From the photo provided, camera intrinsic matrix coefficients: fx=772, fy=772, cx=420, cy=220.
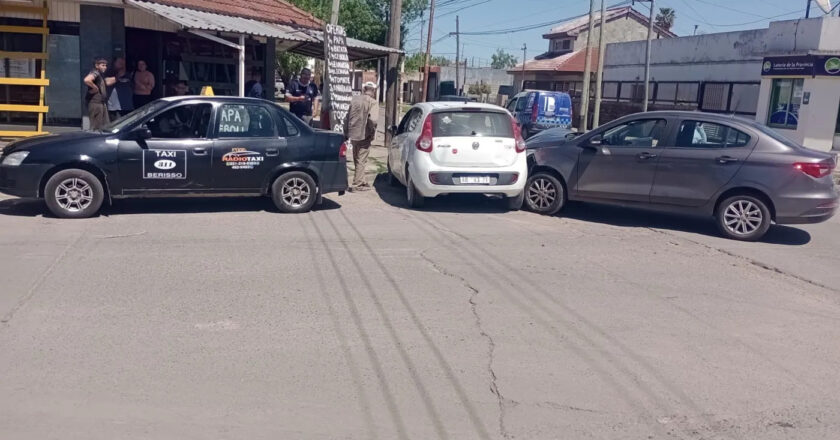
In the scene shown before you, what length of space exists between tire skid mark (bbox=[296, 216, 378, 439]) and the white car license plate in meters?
2.97

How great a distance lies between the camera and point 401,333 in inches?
229

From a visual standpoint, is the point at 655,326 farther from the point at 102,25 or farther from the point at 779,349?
the point at 102,25

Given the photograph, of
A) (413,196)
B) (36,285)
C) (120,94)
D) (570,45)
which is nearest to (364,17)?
(570,45)

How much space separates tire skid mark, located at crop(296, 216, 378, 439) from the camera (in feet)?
14.5

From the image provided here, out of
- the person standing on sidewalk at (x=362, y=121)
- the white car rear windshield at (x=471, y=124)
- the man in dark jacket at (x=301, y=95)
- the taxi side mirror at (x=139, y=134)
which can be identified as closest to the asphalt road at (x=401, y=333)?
the taxi side mirror at (x=139, y=134)

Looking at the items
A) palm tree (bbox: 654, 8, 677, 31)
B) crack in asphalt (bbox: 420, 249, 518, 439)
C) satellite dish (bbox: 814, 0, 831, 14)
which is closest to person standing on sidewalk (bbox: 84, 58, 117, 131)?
crack in asphalt (bbox: 420, 249, 518, 439)

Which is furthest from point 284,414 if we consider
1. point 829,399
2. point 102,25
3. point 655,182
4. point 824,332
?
point 102,25

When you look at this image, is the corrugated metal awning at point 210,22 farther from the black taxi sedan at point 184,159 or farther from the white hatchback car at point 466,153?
the white hatchback car at point 466,153

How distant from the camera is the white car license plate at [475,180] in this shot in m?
10.8

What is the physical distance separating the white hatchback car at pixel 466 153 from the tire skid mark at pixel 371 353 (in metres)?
2.74

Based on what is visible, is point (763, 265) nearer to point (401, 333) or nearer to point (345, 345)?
point (401, 333)

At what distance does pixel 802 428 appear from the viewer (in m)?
4.54

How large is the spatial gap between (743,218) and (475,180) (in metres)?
3.57

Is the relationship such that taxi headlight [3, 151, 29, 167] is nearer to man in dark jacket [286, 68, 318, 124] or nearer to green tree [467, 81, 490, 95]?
man in dark jacket [286, 68, 318, 124]
